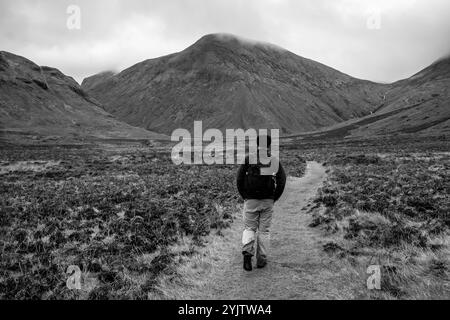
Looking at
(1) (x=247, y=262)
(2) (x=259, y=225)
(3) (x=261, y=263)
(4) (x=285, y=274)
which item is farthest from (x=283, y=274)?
(2) (x=259, y=225)

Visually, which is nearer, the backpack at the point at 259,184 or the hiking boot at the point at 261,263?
the backpack at the point at 259,184

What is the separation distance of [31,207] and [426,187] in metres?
19.3

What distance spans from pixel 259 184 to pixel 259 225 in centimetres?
111

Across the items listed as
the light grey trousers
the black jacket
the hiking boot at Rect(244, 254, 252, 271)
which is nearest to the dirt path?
the hiking boot at Rect(244, 254, 252, 271)

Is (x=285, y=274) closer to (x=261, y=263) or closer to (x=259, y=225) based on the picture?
(x=261, y=263)

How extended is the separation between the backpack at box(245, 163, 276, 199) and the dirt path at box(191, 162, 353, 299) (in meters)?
1.89

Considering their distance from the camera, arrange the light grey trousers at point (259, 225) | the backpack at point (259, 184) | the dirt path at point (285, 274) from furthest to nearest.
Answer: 1. the light grey trousers at point (259, 225)
2. the backpack at point (259, 184)
3. the dirt path at point (285, 274)

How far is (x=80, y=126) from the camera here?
7466 inches

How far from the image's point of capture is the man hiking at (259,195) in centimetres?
927

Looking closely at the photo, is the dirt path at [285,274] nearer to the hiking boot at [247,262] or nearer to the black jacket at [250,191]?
the hiking boot at [247,262]

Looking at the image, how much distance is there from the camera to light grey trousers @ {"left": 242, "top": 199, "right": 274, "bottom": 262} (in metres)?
9.40

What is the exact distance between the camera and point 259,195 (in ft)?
30.3

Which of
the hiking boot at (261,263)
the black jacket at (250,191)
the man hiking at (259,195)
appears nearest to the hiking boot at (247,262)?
the man hiking at (259,195)

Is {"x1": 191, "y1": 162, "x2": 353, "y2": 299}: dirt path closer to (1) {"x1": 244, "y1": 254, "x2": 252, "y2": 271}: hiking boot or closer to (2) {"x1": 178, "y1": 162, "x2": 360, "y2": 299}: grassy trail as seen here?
(2) {"x1": 178, "y1": 162, "x2": 360, "y2": 299}: grassy trail
